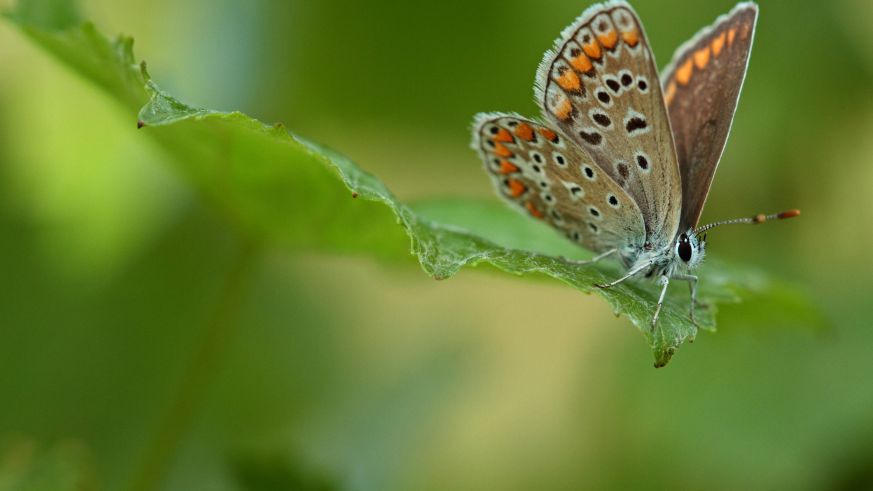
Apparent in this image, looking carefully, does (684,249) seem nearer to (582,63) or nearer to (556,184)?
(556,184)

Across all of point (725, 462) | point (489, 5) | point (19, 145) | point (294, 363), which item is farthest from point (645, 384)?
point (19, 145)

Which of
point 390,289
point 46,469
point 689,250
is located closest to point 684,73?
point 689,250

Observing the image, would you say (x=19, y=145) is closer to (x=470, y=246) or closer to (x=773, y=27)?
(x=470, y=246)

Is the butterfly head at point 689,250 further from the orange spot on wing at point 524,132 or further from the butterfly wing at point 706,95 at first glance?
the orange spot on wing at point 524,132

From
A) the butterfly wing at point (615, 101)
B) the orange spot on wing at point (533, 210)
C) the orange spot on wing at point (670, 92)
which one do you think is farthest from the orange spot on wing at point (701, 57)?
the orange spot on wing at point (533, 210)

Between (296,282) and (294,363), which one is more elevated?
(296,282)

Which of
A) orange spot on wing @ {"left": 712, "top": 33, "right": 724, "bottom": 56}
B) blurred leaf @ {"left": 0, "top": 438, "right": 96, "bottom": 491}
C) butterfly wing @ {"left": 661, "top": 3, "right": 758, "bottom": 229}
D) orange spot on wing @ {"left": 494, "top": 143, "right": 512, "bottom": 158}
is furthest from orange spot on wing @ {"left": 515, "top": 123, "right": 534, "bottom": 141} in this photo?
blurred leaf @ {"left": 0, "top": 438, "right": 96, "bottom": 491}
